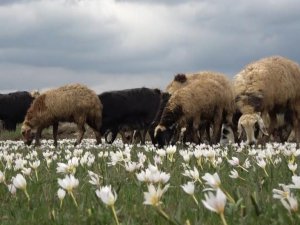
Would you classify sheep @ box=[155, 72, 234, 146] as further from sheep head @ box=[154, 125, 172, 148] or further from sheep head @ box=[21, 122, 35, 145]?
sheep head @ box=[21, 122, 35, 145]

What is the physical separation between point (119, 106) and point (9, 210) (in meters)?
25.6

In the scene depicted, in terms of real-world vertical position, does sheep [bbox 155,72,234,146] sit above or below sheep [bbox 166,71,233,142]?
below

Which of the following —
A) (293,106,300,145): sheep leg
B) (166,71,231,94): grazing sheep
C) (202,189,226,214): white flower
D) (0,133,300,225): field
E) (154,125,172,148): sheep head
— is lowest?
(154,125,172,148): sheep head

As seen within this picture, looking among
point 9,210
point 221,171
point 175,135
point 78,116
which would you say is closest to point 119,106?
point 78,116

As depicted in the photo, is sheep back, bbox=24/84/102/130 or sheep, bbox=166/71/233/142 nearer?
sheep, bbox=166/71/233/142

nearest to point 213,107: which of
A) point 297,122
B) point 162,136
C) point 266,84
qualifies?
point 162,136

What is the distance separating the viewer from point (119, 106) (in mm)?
31578

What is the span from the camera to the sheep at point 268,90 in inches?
770

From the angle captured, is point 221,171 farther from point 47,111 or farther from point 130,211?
point 47,111

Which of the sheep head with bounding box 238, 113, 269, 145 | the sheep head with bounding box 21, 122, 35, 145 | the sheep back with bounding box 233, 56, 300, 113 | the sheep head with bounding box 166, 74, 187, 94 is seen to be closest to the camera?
the sheep head with bounding box 238, 113, 269, 145

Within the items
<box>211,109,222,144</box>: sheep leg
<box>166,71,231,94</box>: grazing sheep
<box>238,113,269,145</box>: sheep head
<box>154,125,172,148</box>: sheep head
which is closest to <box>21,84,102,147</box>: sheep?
<box>166,71,231,94</box>: grazing sheep

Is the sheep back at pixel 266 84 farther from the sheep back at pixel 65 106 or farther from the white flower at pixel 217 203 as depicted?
the white flower at pixel 217 203

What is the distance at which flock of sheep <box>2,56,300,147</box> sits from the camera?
2000 centimetres

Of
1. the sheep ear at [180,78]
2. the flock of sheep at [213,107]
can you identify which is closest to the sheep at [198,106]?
the flock of sheep at [213,107]
